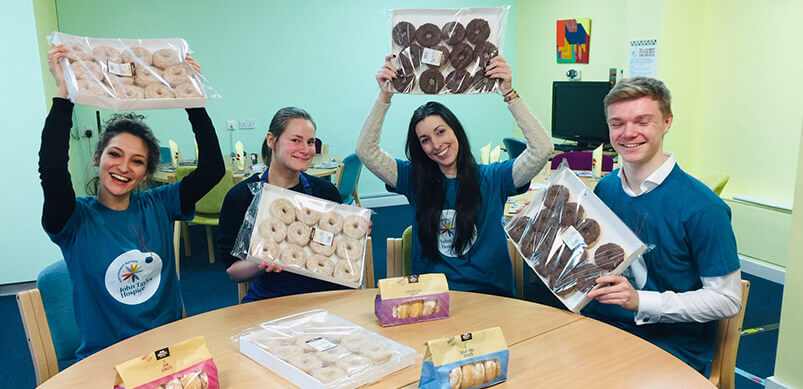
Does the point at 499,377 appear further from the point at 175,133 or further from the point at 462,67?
the point at 175,133

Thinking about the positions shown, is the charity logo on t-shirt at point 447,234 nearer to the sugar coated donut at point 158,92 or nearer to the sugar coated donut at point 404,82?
the sugar coated donut at point 404,82

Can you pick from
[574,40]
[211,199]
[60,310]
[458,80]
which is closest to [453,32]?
[458,80]

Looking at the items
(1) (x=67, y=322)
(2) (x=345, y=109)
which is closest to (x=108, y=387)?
(1) (x=67, y=322)

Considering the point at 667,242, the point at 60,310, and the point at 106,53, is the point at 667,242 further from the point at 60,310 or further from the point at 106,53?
the point at 60,310

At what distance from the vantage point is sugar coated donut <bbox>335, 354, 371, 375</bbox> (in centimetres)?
142

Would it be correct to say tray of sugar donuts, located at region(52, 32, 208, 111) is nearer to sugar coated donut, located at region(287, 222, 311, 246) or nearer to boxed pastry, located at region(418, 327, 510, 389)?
sugar coated donut, located at region(287, 222, 311, 246)

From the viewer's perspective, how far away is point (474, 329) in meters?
1.73

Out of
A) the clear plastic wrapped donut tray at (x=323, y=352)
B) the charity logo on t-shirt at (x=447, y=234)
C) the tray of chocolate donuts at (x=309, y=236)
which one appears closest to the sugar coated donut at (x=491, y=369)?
the clear plastic wrapped donut tray at (x=323, y=352)

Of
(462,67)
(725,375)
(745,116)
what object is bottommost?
(725,375)

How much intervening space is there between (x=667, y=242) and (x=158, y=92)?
66.8 inches

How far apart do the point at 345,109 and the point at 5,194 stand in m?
3.52

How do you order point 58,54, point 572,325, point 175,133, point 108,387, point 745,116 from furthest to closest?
point 175,133 → point 745,116 → point 572,325 → point 58,54 → point 108,387

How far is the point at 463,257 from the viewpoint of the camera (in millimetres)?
2215

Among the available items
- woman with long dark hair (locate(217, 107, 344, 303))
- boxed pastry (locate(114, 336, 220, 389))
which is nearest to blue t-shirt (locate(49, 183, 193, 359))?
woman with long dark hair (locate(217, 107, 344, 303))
